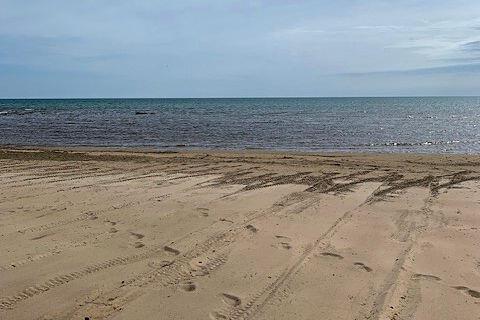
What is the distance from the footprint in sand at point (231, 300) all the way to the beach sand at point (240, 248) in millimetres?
17

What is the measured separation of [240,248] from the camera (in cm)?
550

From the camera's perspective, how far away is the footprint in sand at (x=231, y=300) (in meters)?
4.05

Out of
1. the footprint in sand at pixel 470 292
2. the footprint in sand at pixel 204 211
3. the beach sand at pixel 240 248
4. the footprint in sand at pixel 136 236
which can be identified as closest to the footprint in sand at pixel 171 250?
the beach sand at pixel 240 248

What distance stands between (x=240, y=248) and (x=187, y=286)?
1203 mm

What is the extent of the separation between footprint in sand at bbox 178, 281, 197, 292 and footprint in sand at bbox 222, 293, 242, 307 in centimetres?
32

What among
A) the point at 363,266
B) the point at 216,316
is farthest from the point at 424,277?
the point at 216,316

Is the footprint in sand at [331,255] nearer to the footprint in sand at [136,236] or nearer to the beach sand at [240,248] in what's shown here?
the beach sand at [240,248]

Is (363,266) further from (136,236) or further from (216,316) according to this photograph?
(136,236)

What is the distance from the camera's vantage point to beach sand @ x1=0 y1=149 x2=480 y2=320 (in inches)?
159

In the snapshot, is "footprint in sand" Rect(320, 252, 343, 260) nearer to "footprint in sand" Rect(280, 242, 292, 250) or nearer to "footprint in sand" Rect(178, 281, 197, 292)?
"footprint in sand" Rect(280, 242, 292, 250)

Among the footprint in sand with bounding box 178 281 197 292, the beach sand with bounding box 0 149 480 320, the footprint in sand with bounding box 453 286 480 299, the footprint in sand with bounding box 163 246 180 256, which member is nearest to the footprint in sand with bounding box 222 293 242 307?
the beach sand with bounding box 0 149 480 320

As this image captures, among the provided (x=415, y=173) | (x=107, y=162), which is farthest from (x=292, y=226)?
(x=107, y=162)

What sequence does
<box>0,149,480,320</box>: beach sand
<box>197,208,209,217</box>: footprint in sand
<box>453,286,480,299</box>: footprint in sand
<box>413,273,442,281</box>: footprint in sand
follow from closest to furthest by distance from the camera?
<box>0,149,480,320</box>: beach sand, <box>453,286,480,299</box>: footprint in sand, <box>413,273,442,281</box>: footprint in sand, <box>197,208,209,217</box>: footprint in sand

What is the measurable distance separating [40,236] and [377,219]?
447 cm
